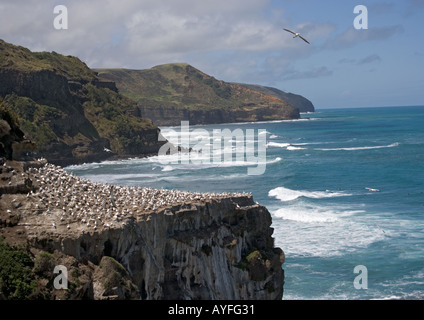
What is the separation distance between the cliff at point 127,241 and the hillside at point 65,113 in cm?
5766

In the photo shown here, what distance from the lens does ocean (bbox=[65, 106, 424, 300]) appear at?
33.1 metres

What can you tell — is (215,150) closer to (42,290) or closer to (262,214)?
(262,214)

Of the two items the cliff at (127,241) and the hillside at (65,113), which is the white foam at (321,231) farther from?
the hillside at (65,113)

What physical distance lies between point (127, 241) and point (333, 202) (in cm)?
3338

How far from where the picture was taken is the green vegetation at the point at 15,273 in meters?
17.5

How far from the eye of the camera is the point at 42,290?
59.1ft

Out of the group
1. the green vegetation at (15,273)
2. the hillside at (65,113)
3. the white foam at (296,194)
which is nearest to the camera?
the green vegetation at (15,273)

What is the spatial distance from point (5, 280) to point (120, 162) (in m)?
72.3

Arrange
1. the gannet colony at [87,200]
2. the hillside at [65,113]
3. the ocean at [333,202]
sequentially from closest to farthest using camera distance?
the gannet colony at [87,200] < the ocean at [333,202] < the hillside at [65,113]

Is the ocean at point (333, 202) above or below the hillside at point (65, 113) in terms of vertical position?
below

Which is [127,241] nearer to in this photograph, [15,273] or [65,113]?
[15,273]

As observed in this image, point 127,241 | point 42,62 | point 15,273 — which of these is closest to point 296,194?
point 127,241

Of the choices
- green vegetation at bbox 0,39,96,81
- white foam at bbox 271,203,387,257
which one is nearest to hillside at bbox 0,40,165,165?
green vegetation at bbox 0,39,96,81

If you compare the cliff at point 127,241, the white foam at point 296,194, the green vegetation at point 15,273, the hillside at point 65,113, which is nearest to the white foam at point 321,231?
the white foam at point 296,194
